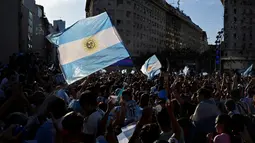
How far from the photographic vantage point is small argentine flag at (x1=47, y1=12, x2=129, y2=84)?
7.45m

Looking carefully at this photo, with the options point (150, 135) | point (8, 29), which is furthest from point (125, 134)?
point (8, 29)

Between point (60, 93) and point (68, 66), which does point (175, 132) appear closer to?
point (68, 66)

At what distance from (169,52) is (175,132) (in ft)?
259

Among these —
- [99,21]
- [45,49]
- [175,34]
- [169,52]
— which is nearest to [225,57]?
[169,52]

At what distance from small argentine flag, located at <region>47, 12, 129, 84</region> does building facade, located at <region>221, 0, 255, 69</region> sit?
78401 mm

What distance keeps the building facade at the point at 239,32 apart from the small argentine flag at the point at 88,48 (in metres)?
78.4

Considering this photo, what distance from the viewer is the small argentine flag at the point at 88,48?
7453mm

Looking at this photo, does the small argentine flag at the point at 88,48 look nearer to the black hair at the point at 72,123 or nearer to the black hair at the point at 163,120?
the black hair at the point at 163,120

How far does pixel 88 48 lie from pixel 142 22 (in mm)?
80113

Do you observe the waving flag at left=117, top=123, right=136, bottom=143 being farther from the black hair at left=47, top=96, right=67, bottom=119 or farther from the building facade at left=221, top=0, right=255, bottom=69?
the building facade at left=221, top=0, right=255, bottom=69

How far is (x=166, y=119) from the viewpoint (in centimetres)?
451

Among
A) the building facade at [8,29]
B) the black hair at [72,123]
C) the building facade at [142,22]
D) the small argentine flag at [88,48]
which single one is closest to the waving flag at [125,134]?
the black hair at [72,123]

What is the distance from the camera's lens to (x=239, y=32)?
84.3 metres

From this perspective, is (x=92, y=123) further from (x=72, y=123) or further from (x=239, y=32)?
(x=239, y=32)
